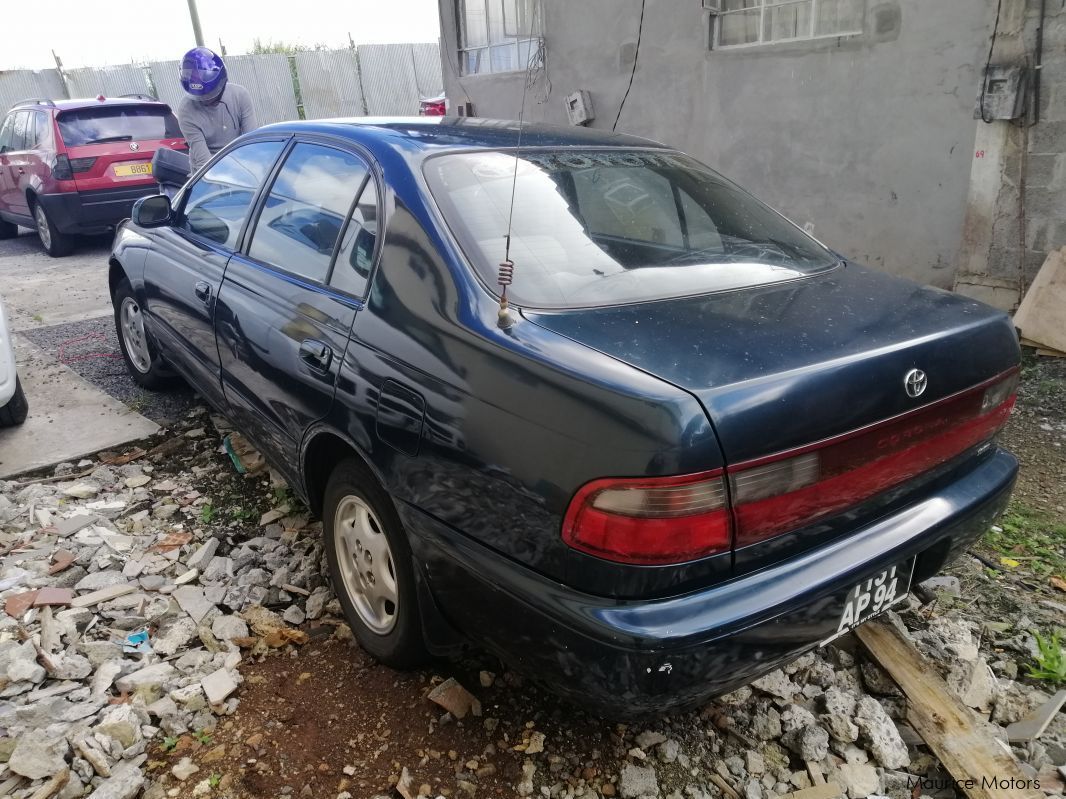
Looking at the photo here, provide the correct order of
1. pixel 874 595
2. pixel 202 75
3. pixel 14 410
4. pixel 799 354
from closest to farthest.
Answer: pixel 799 354, pixel 874 595, pixel 14 410, pixel 202 75

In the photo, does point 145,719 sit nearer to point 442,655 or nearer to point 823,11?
point 442,655

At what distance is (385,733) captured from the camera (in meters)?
2.37

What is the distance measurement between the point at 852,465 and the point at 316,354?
1.62 m

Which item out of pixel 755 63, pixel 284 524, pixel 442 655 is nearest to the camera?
pixel 442 655

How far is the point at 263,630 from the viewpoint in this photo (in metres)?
2.82

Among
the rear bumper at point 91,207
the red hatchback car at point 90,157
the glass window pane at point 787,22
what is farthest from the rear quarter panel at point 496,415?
the red hatchback car at point 90,157

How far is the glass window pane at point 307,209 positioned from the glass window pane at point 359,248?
0.07m

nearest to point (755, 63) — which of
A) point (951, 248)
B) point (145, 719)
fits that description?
point (951, 248)

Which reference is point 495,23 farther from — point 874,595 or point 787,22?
point 874,595

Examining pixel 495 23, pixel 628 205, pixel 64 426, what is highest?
pixel 495 23

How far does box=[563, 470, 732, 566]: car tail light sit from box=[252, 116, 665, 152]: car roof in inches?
56.1

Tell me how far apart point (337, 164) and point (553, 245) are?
0.95m

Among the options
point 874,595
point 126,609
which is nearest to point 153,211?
point 126,609

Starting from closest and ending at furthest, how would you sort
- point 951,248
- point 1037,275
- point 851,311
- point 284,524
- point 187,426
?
point 851,311
point 284,524
point 187,426
point 1037,275
point 951,248
